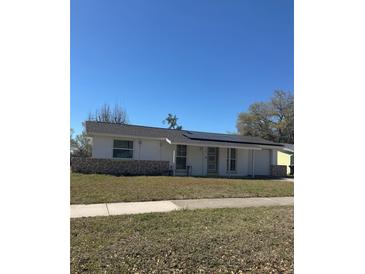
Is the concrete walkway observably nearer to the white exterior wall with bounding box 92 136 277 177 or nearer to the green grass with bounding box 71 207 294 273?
the green grass with bounding box 71 207 294 273

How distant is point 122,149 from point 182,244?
44.8ft

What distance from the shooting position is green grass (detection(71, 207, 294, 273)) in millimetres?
3488

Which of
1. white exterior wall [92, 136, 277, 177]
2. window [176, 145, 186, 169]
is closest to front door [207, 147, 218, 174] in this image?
white exterior wall [92, 136, 277, 177]

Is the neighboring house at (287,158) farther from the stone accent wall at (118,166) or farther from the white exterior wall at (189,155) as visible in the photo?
the stone accent wall at (118,166)

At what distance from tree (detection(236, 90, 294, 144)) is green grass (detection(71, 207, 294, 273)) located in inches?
1472

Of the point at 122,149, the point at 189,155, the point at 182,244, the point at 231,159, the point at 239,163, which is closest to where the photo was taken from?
the point at 182,244

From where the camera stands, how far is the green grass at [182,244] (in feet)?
11.4

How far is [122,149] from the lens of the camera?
678 inches

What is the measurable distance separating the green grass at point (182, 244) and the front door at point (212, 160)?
42.4 ft

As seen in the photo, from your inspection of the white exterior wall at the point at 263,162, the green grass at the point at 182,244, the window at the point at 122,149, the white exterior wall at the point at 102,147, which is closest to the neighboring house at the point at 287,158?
the white exterior wall at the point at 263,162

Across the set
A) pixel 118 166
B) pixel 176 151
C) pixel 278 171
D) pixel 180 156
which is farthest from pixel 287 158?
pixel 118 166

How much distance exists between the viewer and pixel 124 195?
8703mm

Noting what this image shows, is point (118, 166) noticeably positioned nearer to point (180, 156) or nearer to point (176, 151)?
point (176, 151)
